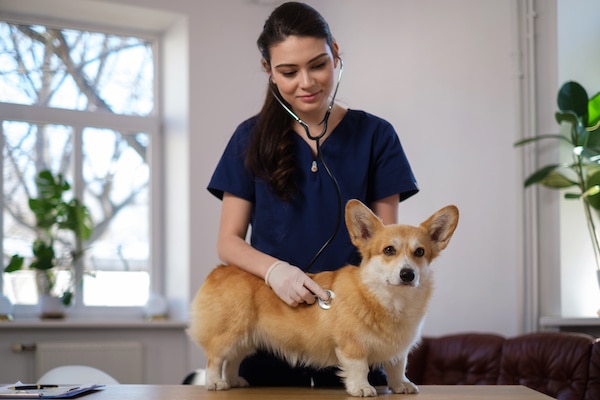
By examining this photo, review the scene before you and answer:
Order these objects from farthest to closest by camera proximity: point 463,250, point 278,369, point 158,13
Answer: point 158,13
point 463,250
point 278,369

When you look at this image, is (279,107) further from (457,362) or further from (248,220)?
(457,362)

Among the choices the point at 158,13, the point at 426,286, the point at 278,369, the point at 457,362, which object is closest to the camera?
the point at 426,286

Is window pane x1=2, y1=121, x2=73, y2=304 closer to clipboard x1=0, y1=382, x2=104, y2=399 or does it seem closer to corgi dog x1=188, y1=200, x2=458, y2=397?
clipboard x1=0, y1=382, x2=104, y2=399

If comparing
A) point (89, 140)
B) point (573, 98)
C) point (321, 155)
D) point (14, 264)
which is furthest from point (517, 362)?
point (89, 140)

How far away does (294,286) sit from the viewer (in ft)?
4.53

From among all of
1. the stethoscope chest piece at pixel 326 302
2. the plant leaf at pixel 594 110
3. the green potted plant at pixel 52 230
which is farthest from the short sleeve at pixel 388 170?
the green potted plant at pixel 52 230

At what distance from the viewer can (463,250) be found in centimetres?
432

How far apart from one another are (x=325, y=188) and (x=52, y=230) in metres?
3.50

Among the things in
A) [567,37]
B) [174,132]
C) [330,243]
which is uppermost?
[567,37]

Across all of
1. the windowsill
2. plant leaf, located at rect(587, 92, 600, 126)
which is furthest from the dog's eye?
the windowsill

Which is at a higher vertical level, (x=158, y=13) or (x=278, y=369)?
(x=158, y=13)

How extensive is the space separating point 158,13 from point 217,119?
76cm

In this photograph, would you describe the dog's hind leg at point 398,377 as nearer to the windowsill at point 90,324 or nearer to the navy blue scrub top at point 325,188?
the navy blue scrub top at point 325,188

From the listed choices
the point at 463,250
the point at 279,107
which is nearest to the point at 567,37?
the point at 463,250
